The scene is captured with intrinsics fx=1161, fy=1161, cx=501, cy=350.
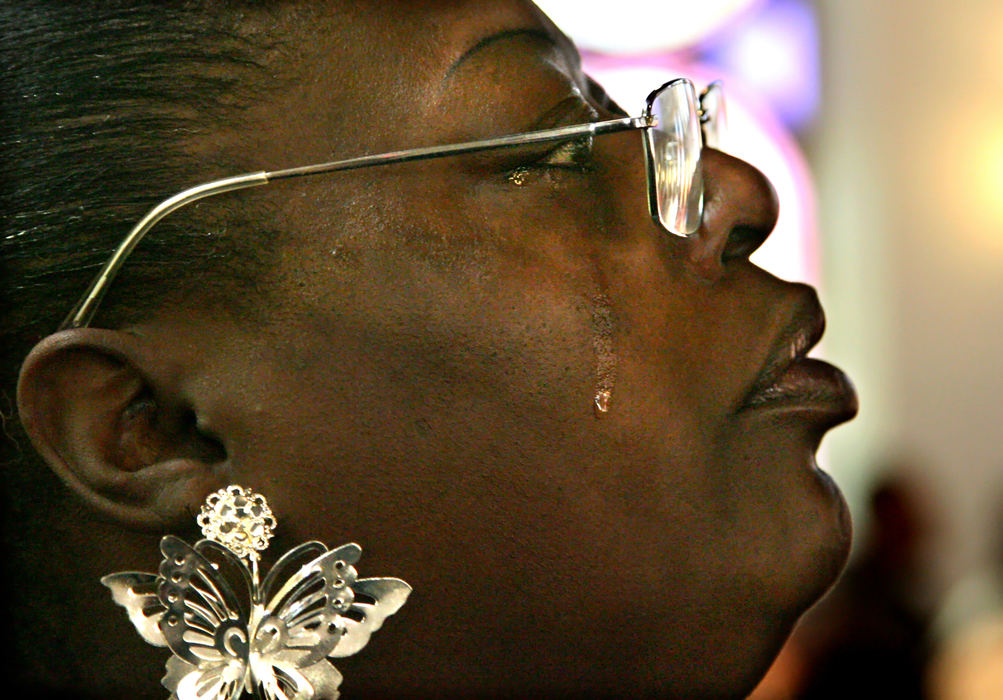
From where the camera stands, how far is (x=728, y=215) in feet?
3.86

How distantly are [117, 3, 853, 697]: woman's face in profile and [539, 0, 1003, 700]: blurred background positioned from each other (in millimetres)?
3412

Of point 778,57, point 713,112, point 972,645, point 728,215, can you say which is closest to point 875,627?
point 972,645

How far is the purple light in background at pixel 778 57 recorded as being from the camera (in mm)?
4727

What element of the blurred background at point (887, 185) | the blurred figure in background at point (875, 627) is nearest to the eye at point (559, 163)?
A: the blurred figure in background at point (875, 627)

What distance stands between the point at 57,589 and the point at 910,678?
6.48ft

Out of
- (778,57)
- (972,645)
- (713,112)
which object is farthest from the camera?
(778,57)

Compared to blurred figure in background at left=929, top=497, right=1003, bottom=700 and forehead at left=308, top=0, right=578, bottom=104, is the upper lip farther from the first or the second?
blurred figure in background at left=929, top=497, right=1003, bottom=700

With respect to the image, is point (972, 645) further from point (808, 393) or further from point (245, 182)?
point (245, 182)

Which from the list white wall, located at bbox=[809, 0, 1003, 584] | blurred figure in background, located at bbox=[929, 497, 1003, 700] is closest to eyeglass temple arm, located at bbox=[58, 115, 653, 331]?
blurred figure in background, located at bbox=[929, 497, 1003, 700]

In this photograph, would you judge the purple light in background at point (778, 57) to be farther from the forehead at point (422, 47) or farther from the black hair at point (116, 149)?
the black hair at point (116, 149)

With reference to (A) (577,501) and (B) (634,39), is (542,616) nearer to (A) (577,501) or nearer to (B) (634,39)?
(A) (577,501)

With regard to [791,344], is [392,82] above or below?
above

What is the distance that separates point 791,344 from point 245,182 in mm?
554

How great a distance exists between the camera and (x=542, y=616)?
1.11m
